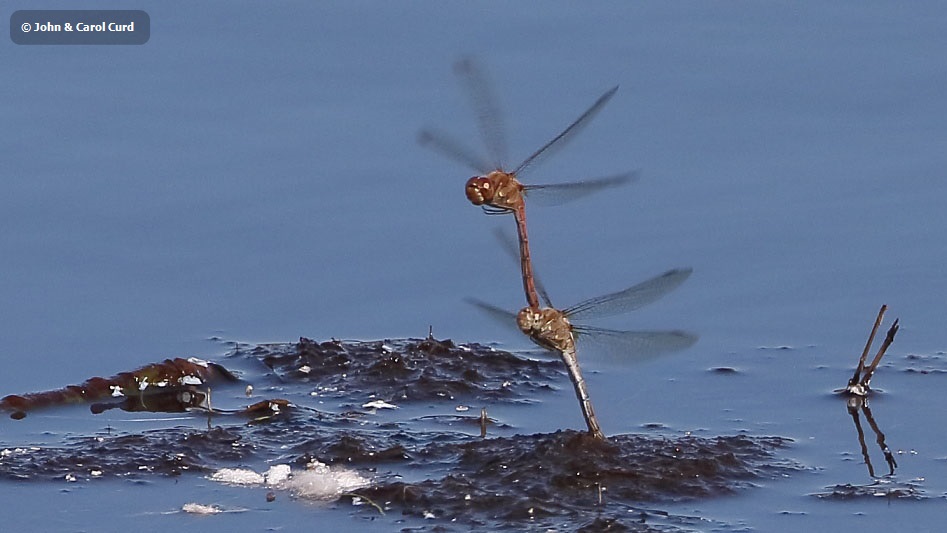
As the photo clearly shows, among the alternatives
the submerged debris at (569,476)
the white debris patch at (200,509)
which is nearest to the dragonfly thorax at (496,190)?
the submerged debris at (569,476)

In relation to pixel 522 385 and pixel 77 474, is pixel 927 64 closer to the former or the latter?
pixel 522 385

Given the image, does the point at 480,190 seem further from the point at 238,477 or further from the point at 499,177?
the point at 238,477

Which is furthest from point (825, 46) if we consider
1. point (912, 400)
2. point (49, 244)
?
point (49, 244)

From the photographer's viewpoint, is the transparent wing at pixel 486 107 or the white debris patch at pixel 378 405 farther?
the white debris patch at pixel 378 405

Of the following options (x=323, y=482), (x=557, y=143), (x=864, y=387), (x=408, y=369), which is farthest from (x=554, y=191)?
(x=864, y=387)

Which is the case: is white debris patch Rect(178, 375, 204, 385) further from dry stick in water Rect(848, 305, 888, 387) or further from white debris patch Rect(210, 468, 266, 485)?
dry stick in water Rect(848, 305, 888, 387)

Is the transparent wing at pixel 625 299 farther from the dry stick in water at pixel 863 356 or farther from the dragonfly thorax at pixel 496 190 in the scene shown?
the dry stick in water at pixel 863 356
